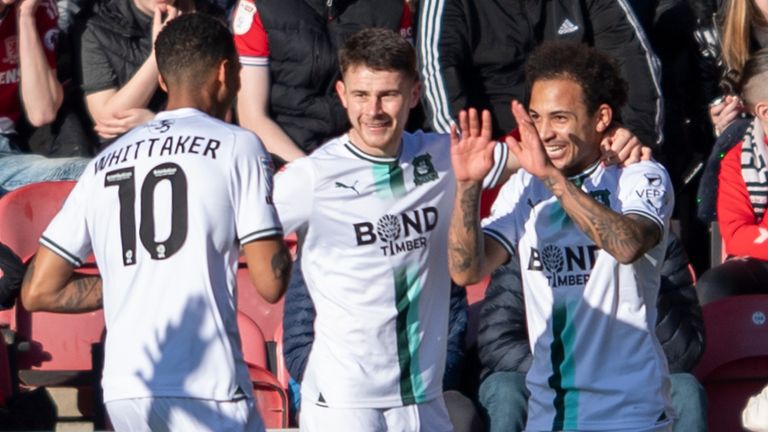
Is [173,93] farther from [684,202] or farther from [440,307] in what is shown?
[684,202]

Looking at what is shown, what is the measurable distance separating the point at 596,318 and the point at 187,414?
1.29 metres

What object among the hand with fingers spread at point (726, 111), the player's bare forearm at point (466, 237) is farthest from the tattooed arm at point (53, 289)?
the hand with fingers spread at point (726, 111)

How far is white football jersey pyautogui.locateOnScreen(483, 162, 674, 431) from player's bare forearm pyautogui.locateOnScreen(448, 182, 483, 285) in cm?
20

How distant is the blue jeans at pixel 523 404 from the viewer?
606 cm

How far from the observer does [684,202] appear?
821cm

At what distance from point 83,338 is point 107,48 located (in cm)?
165

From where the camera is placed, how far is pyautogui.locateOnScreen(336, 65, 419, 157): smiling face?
5.31m

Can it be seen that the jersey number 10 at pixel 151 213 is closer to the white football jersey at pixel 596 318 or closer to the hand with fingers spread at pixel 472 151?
the hand with fingers spread at pixel 472 151

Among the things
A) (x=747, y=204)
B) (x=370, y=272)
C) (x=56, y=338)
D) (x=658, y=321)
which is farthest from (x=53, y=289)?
(x=747, y=204)

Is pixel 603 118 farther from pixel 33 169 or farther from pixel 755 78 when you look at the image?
pixel 33 169

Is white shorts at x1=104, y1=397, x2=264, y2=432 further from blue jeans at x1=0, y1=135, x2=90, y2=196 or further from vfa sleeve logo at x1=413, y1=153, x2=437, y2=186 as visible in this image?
blue jeans at x1=0, y1=135, x2=90, y2=196

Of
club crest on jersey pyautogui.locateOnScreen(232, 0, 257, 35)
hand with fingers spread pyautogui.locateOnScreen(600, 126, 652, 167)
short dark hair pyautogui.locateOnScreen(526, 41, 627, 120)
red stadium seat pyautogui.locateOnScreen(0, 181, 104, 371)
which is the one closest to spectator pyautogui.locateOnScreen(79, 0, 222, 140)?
club crest on jersey pyautogui.locateOnScreen(232, 0, 257, 35)

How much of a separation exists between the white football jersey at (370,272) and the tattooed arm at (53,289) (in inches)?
28.1

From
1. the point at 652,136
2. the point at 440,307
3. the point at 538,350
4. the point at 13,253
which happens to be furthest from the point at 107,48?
the point at 538,350
